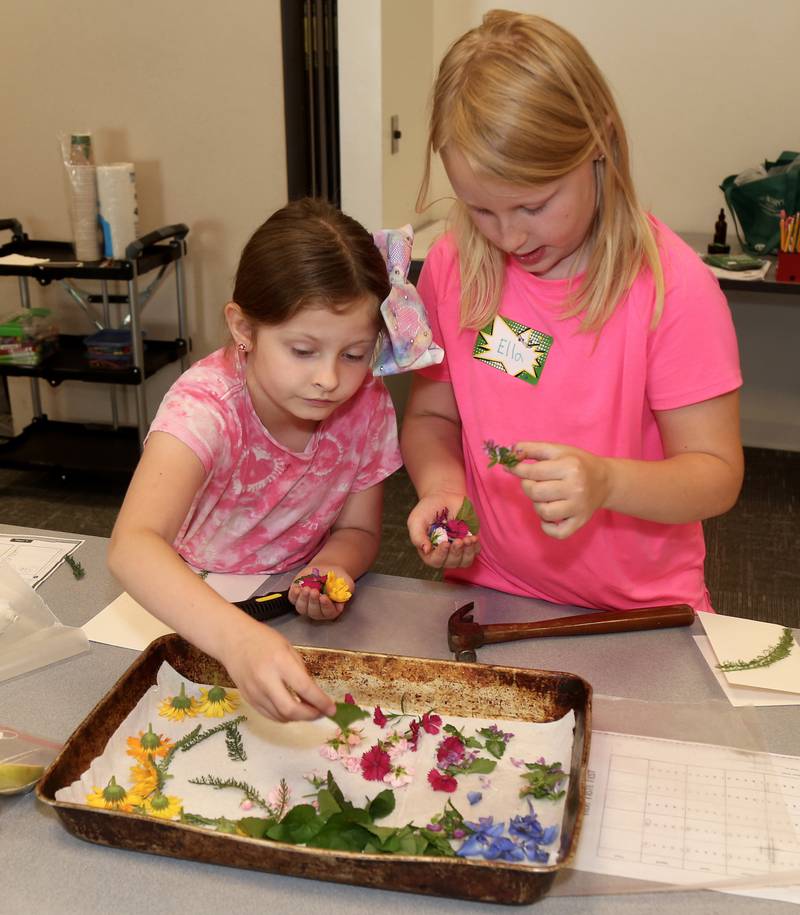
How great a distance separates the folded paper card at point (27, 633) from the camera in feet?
3.76

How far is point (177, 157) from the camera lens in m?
3.40

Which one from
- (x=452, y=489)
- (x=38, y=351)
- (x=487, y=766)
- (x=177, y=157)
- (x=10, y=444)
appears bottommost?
(x=10, y=444)

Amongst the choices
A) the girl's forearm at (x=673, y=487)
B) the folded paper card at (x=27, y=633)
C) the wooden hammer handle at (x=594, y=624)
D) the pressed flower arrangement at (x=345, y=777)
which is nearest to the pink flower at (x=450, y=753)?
the pressed flower arrangement at (x=345, y=777)

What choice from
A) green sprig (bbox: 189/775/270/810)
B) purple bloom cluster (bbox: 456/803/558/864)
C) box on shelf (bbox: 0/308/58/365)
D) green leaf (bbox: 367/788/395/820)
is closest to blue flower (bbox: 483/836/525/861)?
purple bloom cluster (bbox: 456/803/558/864)

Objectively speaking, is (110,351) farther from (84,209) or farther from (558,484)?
(558,484)

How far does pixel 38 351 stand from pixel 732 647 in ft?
8.82

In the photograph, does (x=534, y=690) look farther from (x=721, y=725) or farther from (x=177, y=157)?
(x=177, y=157)

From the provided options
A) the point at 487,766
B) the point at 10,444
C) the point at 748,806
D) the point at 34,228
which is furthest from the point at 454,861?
the point at 34,228

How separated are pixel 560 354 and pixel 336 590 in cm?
43

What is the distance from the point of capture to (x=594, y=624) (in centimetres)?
119

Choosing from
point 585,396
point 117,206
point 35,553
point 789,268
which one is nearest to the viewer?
point 585,396

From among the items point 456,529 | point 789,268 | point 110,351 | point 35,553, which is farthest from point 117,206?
point 456,529

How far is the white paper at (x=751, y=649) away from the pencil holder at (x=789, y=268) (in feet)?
6.50

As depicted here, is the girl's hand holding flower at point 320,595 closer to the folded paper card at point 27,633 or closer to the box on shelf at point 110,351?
the folded paper card at point 27,633
